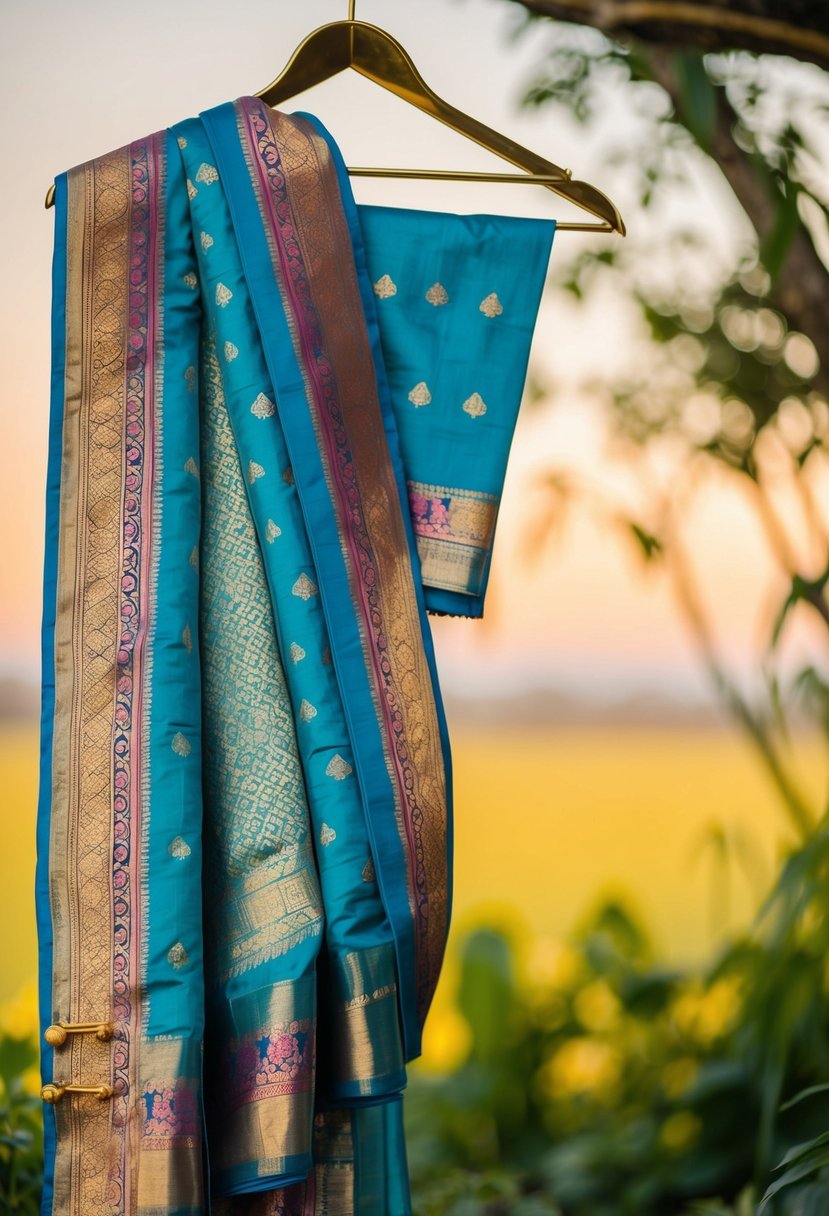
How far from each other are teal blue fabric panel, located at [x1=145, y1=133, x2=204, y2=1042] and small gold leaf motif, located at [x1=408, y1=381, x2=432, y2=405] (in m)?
0.16

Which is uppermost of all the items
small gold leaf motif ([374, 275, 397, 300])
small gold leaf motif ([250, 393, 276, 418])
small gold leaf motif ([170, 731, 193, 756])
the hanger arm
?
the hanger arm

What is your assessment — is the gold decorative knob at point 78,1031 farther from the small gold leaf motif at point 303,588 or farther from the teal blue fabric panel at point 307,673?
the small gold leaf motif at point 303,588

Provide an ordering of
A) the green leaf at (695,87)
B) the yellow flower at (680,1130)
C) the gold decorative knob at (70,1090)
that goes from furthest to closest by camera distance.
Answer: the yellow flower at (680,1130), the green leaf at (695,87), the gold decorative knob at (70,1090)

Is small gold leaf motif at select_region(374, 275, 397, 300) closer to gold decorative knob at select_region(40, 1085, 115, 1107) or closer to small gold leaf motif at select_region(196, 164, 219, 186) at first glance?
small gold leaf motif at select_region(196, 164, 219, 186)

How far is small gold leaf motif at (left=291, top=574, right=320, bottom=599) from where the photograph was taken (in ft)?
2.41

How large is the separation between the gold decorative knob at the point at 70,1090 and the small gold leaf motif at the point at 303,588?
326 millimetres

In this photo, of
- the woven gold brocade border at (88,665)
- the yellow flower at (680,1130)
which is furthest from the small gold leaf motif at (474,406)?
the yellow flower at (680,1130)

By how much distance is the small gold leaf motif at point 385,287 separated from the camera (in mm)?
821

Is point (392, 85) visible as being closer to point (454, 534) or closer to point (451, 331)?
point (451, 331)

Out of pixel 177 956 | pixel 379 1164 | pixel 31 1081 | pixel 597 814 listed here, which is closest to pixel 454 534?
pixel 177 956

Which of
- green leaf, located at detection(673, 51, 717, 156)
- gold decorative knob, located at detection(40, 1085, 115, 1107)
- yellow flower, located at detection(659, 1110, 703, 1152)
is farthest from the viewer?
yellow flower, located at detection(659, 1110, 703, 1152)

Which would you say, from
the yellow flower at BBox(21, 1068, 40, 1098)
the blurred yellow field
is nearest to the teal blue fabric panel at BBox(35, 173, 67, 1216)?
the yellow flower at BBox(21, 1068, 40, 1098)

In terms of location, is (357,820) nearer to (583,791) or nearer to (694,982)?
(694,982)

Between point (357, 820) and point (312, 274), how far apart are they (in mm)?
378
